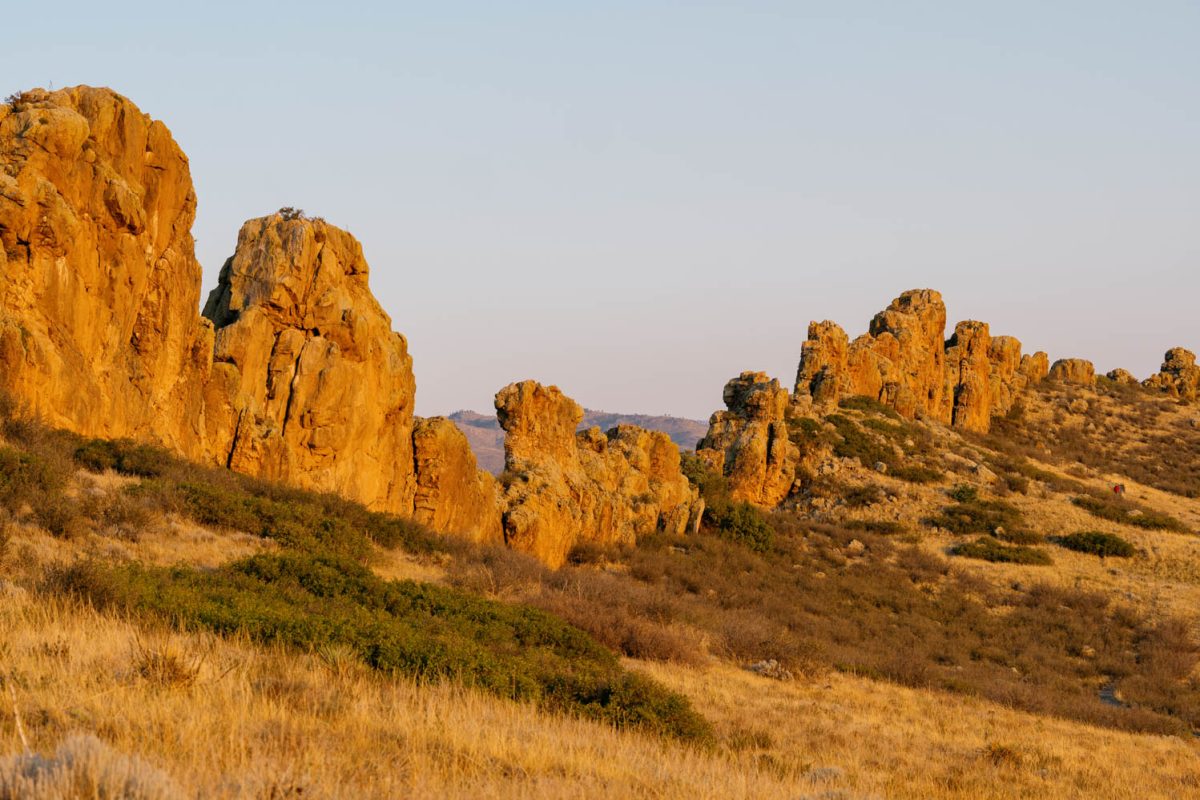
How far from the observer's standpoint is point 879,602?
34938mm

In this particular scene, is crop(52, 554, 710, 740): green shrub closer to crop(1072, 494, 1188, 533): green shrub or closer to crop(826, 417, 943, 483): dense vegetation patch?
crop(826, 417, 943, 483): dense vegetation patch

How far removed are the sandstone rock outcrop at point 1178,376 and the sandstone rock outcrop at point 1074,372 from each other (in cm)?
780

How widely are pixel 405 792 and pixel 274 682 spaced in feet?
9.21

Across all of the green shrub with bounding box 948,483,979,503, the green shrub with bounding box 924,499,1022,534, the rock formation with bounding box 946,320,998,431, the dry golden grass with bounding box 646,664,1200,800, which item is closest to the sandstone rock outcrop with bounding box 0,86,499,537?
the dry golden grass with bounding box 646,664,1200,800

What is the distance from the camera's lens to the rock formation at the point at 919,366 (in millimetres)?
62719

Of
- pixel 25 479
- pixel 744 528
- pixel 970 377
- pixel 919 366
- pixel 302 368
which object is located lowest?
pixel 25 479

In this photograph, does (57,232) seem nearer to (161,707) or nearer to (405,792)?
(161,707)

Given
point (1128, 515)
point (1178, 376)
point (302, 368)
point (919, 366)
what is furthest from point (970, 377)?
point (302, 368)

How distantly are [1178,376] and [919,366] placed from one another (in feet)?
158

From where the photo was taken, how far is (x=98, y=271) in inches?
787

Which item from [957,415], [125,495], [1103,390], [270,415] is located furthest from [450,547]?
[1103,390]

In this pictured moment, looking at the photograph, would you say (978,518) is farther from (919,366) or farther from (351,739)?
(351,739)

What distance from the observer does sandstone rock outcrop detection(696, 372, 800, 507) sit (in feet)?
159

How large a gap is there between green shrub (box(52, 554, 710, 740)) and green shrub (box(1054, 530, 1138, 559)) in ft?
115
